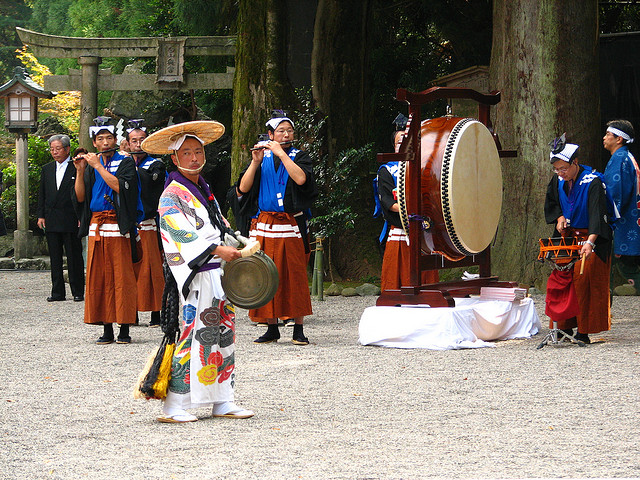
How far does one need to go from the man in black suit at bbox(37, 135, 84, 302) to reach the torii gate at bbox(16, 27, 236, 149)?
9.05ft

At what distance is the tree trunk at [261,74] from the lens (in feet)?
41.1

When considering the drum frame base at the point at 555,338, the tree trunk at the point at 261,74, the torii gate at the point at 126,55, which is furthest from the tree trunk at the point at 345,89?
the drum frame base at the point at 555,338

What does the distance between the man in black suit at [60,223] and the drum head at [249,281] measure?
268 inches

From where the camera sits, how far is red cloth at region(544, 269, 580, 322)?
297 inches

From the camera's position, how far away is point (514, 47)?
1109cm

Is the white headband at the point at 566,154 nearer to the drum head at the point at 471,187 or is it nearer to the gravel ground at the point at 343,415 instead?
the drum head at the point at 471,187

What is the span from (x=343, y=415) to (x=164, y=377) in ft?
3.10

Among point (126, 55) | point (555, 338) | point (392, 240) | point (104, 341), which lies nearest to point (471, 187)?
point (392, 240)

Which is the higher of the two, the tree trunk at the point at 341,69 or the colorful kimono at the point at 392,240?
the tree trunk at the point at 341,69

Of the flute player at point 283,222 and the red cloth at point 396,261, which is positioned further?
the red cloth at point 396,261

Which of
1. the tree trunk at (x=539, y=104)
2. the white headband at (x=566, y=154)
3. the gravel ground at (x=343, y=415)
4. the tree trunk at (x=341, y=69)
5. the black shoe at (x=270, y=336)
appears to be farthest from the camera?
the tree trunk at (x=341, y=69)

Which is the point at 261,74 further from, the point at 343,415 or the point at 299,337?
the point at 343,415

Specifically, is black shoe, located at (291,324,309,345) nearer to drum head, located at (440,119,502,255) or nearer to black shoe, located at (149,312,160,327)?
drum head, located at (440,119,502,255)

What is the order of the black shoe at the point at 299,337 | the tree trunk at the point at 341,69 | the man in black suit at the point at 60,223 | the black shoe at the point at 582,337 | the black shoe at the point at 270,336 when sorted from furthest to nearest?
the tree trunk at the point at 341,69
the man in black suit at the point at 60,223
the black shoe at the point at 270,336
the black shoe at the point at 299,337
the black shoe at the point at 582,337
